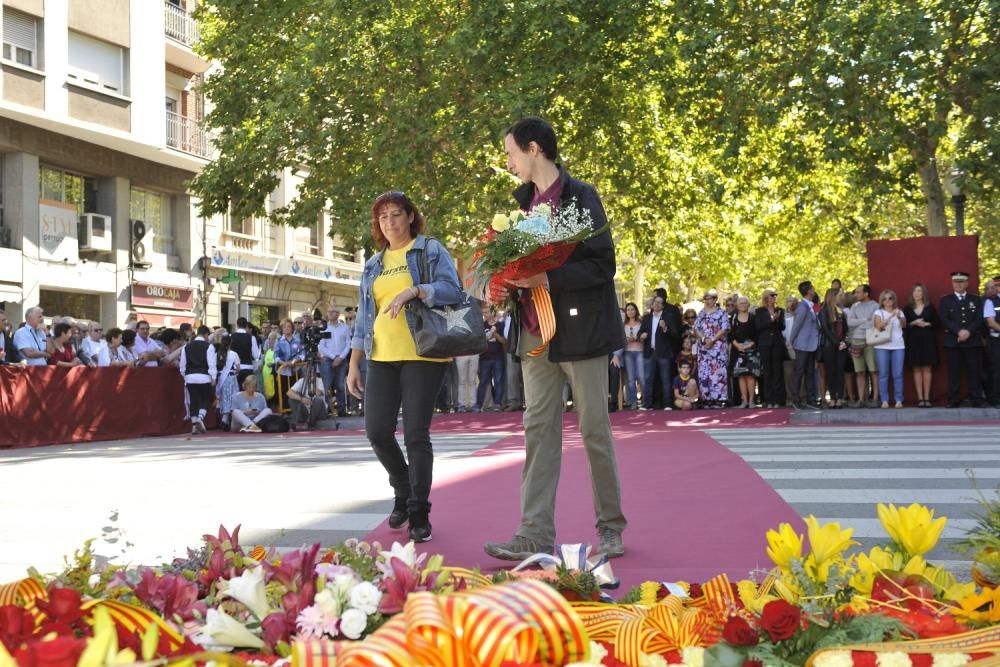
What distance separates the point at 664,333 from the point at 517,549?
14.8m

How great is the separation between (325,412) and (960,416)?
10568 mm

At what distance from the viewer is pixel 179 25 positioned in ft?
115

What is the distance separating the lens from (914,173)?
22.8m

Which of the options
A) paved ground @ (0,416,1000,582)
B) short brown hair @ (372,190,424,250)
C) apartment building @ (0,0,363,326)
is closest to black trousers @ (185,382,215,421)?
apartment building @ (0,0,363,326)

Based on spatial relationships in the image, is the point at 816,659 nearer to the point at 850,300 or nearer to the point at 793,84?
the point at 850,300

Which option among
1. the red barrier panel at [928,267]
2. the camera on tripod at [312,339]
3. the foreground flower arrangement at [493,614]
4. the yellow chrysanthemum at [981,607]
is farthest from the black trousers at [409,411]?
the camera on tripod at [312,339]

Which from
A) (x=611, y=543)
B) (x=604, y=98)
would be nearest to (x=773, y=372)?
(x=604, y=98)

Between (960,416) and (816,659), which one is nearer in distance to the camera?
(816,659)

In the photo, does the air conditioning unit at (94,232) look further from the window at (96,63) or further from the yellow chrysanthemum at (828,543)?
the yellow chrysanthemum at (828,543)

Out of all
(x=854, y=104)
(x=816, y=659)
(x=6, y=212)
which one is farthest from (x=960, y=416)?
(x=6, y=212)

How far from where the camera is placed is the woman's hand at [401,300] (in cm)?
622

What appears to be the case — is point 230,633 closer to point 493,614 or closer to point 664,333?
point 493,614

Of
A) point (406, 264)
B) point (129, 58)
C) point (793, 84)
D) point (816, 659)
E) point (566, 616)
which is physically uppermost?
point (129, 58)

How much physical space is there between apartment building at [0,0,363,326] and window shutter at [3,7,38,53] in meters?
0.03
